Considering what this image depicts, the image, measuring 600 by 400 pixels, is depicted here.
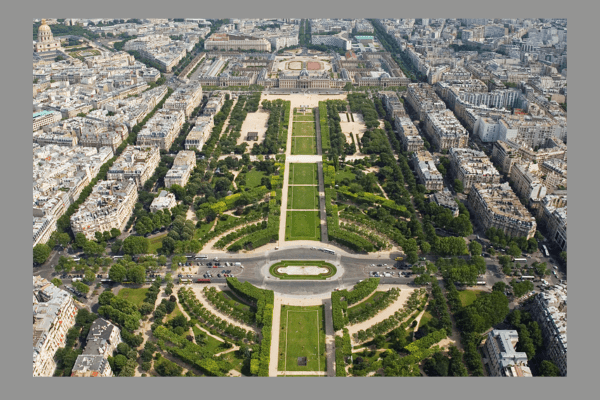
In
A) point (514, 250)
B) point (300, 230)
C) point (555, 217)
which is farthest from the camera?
point (300, 230)

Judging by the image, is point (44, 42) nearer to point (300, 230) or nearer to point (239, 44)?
point (239, 44)

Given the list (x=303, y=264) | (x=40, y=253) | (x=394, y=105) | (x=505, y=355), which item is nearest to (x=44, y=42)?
(x=394, y=105)

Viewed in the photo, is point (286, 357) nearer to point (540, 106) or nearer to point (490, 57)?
point (540, 106)

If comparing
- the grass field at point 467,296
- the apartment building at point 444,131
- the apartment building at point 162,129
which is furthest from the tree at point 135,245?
the apartment building at point 444,131

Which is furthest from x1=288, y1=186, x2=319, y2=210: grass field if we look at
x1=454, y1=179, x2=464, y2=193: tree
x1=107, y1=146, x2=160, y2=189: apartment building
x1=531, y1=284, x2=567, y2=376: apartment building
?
x1=531, y1=284, x2=567, y2=376: apartment building

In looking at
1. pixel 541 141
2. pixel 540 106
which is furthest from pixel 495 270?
pixel 540 106

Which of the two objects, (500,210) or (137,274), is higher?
(500,210)

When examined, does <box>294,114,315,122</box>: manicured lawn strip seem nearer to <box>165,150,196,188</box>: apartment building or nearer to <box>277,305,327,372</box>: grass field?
<box>165,150,196,188</box>: apartment building
